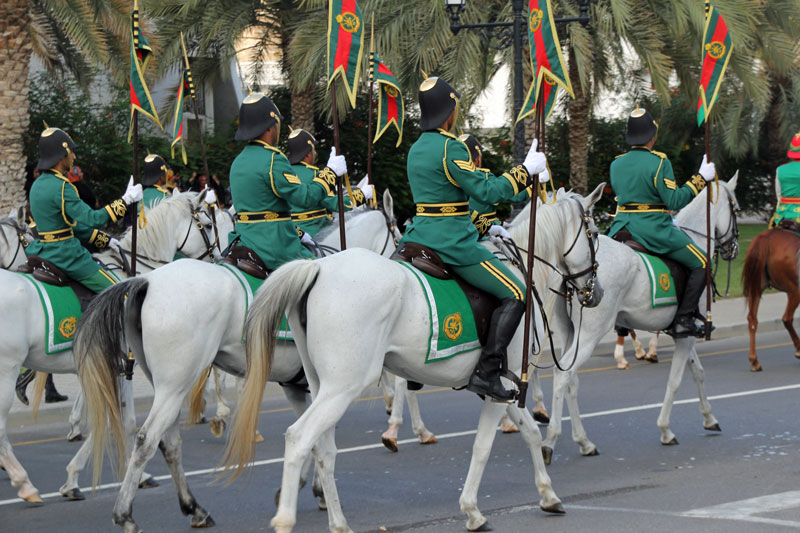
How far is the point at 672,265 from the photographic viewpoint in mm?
9594

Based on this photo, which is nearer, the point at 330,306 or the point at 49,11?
the point at 330,306

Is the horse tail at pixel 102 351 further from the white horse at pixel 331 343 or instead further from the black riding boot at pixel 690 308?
the black riding boot at pixel 690 308

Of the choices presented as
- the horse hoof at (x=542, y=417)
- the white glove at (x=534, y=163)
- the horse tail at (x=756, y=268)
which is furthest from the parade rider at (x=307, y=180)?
the horse tail at (x=756, y=268)

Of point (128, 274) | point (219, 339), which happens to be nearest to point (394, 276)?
point (219, 339)

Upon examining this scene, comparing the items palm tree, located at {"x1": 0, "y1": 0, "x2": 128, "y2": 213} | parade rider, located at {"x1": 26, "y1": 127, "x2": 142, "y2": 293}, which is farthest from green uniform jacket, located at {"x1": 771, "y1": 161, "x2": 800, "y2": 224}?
palm tree, located at {"x1": 0, "y1": 0, "x2": 128, "y2": 213}

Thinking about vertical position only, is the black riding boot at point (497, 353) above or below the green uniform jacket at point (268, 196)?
below

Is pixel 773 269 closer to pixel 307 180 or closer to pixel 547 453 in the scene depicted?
pixel 547 453

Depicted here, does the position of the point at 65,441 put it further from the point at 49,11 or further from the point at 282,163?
the point at 49,11

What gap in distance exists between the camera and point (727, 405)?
1053 centimetres

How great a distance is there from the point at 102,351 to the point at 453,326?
2.15 m

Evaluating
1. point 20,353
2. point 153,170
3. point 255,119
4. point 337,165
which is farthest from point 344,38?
point 153,170

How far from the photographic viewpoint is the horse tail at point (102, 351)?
6.57 m

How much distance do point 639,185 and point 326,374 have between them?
451 centimetres

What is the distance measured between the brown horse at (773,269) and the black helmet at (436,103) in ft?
24.4
